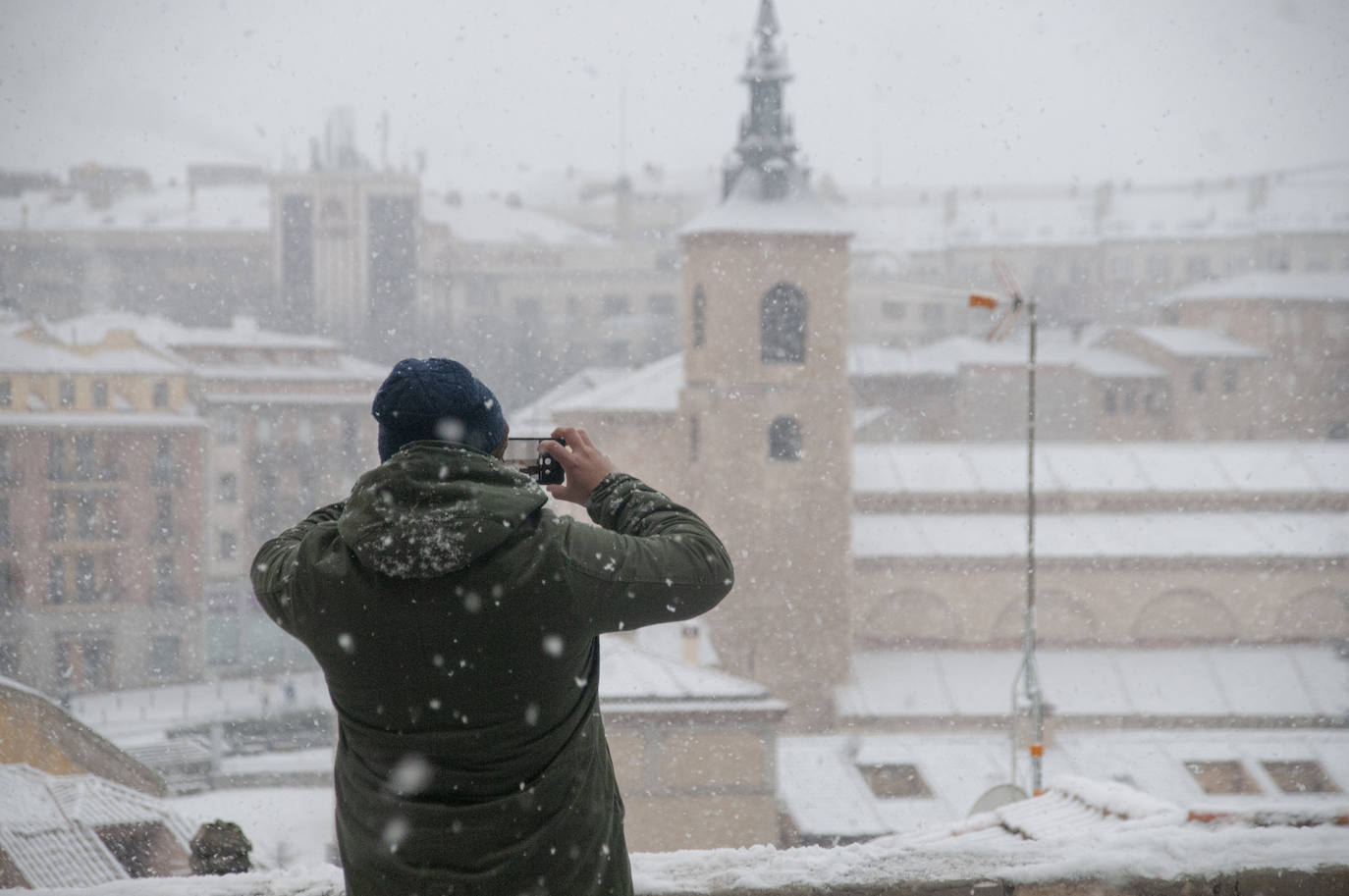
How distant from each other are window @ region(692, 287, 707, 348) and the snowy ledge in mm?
17636

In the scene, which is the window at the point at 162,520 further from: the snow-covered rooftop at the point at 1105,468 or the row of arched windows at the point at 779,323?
the snow-covered rooftop at the point at 1105,468

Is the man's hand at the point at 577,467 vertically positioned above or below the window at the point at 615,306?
below

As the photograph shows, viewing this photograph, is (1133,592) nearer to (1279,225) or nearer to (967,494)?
(967,494)

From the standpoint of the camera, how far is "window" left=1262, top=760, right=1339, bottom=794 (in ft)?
51.4

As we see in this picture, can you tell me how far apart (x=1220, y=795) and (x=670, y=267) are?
73.6 feet

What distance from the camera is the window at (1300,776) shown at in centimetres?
1568

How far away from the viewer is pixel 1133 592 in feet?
65.4

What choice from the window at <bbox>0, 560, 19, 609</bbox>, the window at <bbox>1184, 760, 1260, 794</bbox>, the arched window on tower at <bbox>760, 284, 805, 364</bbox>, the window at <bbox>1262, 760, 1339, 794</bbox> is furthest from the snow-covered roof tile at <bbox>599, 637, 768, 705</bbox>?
the window at <bbox>0, 560, 19, 609</bbox>

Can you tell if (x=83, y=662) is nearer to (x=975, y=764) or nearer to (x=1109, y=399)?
(x=975, y=764)

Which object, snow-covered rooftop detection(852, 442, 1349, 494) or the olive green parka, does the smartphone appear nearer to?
the olive green parka

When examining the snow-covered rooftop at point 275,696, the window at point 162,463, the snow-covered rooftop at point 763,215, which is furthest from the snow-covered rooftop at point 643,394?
the window at point 162,463

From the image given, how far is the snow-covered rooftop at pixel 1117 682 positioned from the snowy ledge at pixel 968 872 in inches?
650

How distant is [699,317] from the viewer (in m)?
19.5

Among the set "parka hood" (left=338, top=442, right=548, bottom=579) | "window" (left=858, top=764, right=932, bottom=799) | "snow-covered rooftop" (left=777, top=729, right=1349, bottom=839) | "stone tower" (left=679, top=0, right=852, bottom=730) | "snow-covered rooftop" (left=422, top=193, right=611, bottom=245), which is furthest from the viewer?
"snow-covered rooftop" (left=422, top=193, right=611, bottom=245)
